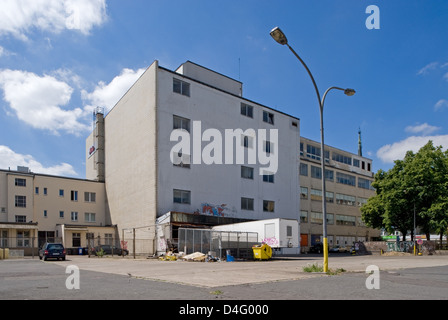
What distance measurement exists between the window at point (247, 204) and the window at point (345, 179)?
28.0 metres

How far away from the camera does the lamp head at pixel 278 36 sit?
14.5m

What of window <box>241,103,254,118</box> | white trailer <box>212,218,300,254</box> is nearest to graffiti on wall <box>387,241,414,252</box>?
white trailer <box>212,218,300,254</box>

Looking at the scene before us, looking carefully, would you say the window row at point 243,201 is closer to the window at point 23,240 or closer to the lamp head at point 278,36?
the window at point 23,240

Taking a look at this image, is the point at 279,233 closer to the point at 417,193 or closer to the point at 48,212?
the point at 417,193

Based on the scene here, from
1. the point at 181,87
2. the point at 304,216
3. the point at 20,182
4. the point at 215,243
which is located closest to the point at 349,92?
the point at 215,243

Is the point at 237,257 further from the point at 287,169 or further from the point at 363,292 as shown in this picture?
the point at 287,169

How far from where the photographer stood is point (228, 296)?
9406 millimetres

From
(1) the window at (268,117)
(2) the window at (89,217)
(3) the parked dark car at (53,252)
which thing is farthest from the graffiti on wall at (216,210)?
(2) the window at (89,217)

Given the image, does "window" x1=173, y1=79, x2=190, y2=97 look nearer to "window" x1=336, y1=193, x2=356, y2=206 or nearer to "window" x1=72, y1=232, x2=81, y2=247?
A: "window" x1=72, y1=232, x2=81, y2=247

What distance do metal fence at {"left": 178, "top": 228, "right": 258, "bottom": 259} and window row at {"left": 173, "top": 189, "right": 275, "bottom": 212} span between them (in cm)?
1045

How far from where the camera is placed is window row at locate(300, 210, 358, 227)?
6476 cm

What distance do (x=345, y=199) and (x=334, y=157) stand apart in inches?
333
